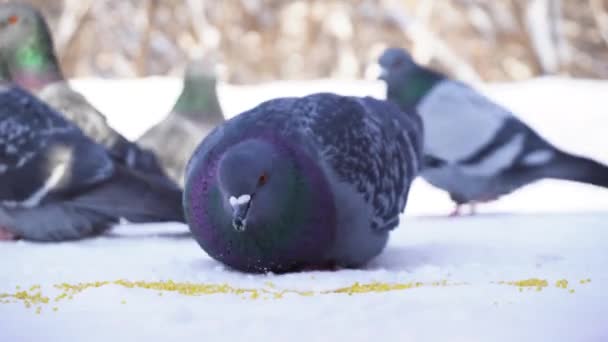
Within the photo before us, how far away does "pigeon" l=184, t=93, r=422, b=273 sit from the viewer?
2236mm

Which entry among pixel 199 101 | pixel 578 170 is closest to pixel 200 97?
pixel 199 101

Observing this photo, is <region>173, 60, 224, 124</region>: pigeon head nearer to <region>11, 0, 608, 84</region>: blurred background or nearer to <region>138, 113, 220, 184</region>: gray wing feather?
<region>138, 113, 220, 184</region>: gray wing feather

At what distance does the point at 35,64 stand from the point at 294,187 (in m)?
2.58

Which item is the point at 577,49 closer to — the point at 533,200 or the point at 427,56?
the point at 427,56

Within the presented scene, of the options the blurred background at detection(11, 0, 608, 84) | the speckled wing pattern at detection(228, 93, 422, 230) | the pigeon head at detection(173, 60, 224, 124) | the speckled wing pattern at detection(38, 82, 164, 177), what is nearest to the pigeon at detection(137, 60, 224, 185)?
Result: the pigeon head at detection(173, 60, 224, 124)

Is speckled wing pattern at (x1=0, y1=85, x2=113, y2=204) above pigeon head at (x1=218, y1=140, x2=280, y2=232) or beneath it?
beneath

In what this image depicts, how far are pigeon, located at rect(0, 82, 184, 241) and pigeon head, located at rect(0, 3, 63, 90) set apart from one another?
40.9 inches

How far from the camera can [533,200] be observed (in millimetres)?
4664

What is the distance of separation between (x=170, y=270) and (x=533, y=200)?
2.64 meters

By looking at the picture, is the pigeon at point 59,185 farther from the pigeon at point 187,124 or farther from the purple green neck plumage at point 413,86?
the purple green neck plumage at point 413,86

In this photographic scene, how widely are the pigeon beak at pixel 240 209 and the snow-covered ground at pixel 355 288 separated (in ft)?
0.50

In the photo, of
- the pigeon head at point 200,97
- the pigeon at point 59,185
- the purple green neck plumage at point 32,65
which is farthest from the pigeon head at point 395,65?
the pigeon at point 59,185

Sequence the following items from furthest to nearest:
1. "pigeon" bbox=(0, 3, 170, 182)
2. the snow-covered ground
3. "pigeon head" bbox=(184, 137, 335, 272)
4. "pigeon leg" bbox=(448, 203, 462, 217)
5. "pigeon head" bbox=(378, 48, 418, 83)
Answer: "pigeon head" bbox=(378, 48, 418, 83) → "pigeon leg" bbox=(448, 203, 462, 217) → "pigeon" bbox=(0, 3, 170, 182) → "pigeon head" bbox=(184, 137, 335, 272) → the snow-covered ground

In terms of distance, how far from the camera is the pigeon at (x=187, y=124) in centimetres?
432
